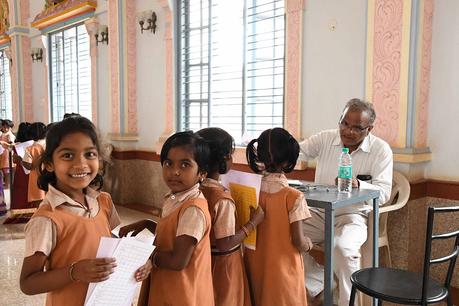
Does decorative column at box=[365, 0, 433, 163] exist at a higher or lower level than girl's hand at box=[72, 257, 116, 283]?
higher

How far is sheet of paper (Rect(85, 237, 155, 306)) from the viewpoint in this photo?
1185 mm

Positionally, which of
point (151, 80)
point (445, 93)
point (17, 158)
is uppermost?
point (151, 80)

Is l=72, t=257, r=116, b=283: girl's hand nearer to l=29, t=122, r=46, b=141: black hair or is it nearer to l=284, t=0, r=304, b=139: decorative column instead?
l=284, t=0, r=304, b=139: decorative column

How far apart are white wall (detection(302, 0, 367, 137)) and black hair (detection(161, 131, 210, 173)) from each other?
6.95 ft

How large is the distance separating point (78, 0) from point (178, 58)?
2.44 meters

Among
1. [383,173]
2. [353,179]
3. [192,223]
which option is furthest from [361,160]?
[192,223]

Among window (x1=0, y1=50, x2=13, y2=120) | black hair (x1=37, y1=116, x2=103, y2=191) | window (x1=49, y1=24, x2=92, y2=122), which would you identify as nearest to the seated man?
black hair (x1=37, y1=116, x2=103, y2=191)

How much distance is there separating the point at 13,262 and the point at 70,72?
467 cm

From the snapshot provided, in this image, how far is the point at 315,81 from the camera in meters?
3.66

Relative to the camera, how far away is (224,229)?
1.61 meters

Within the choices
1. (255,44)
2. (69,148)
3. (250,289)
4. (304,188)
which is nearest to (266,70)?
(255,44)

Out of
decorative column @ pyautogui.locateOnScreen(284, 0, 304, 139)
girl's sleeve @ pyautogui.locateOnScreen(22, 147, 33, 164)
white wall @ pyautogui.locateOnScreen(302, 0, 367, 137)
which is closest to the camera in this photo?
white wall @ pyautogui.locateOnScreen(302, 0, 367, 137)

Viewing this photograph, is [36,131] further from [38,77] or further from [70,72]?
[38,77]

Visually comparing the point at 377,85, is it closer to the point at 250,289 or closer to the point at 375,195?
the point at 375,195
